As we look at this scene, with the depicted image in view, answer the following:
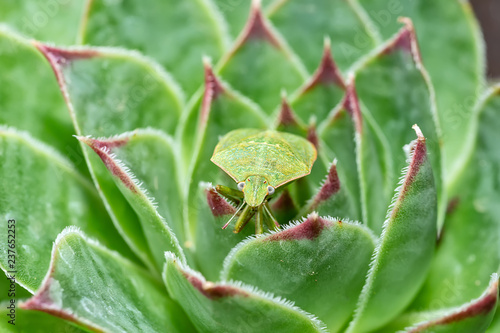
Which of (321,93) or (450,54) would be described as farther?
(450,54)

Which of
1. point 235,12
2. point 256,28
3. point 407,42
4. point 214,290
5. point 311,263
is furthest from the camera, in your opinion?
point 235,12

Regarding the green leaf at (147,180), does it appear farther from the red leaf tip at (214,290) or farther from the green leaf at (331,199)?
the green leaf at (331,199)

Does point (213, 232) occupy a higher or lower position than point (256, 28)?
lower

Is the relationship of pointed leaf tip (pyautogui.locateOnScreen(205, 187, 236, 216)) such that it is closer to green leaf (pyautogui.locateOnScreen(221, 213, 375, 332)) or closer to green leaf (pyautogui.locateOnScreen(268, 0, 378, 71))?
green leaf (pyautogui.locateOnScreen(221, 213, 375, 332))

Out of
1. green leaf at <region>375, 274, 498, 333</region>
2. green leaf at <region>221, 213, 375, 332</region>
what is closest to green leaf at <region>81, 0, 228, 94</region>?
green leaf at <region>221, 213, 375, 332</region>

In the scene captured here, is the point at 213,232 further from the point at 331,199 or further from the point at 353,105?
the point at 353,105

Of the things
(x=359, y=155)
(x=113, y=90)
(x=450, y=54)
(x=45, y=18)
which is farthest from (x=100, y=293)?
(x=450, y=54)

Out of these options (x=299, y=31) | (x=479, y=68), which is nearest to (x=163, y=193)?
(x=299, y=31)
